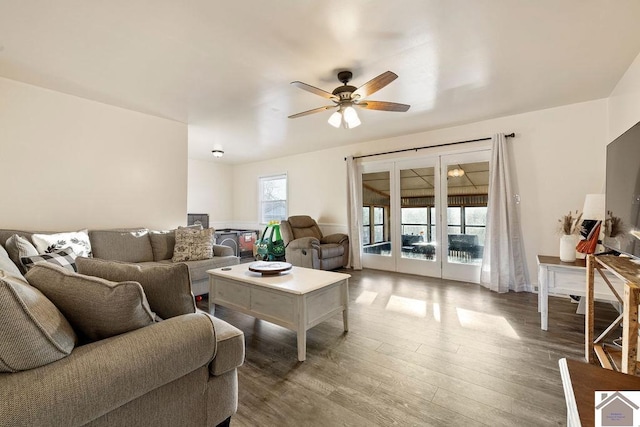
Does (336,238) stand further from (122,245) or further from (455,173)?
(122,245)

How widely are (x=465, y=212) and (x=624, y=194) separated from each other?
8.42ft

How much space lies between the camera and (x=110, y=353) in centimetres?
98

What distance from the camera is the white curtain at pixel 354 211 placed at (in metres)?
5.17

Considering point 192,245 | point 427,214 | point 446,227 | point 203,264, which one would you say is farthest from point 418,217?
point 192,245

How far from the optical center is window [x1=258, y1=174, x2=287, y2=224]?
6.67 m

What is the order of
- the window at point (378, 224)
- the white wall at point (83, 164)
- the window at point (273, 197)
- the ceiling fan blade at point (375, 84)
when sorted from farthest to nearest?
the window at point (273, 197) → the window at point (378, 224) → the white wall at point (83, 164) → the ceiling fan blade at point (375, 84)

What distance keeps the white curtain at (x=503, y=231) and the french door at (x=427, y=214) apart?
0.26m

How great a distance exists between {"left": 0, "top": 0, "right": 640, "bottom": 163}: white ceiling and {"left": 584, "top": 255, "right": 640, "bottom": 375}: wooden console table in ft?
5.34

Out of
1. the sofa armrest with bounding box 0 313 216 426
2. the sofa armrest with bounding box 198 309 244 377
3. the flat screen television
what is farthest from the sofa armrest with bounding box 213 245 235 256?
the flat screen television

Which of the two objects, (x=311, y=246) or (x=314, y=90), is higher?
(x=314, y=90)

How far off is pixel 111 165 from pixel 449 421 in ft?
14.1

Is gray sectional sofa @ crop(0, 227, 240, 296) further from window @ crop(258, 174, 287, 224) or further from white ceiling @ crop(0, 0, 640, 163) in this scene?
window @ crop(258, 174, 287, 224)

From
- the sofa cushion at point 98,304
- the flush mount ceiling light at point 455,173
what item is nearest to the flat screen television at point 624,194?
the flush mount ceiling light at point 455,173

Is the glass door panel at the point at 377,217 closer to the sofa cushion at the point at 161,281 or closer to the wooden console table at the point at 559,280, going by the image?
the wooden console table at the point at 559,280
